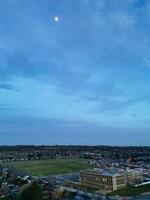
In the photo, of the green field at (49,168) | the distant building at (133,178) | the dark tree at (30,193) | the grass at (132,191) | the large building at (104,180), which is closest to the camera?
the dark tree at (30,193)

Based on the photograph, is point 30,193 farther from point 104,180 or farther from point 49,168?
point 49,168

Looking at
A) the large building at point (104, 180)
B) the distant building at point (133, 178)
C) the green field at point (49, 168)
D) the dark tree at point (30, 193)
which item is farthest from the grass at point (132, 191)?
the dark tree at point (30, 193)

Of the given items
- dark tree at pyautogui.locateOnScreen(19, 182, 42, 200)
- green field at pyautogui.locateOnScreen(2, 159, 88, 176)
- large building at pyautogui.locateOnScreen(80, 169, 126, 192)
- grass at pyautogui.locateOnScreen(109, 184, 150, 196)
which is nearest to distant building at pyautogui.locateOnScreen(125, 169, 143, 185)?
large building at pyautogui.locateOnScreen(80, 169, 126, 192)

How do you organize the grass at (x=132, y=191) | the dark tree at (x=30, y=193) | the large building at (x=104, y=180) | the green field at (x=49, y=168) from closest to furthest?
the dark tree at (x=30, y=193) < the grass at (x=132, y=191) < the large building at (x=104, y=180) < the green field at (x=49, y=168)

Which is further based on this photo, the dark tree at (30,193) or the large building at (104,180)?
the large building at (104,180)

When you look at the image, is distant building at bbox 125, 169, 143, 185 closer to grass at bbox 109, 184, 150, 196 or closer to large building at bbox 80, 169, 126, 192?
large building at bbox 80, 169, 126, 192

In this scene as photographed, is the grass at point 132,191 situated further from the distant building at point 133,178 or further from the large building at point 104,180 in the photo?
the distant building at point 133,178

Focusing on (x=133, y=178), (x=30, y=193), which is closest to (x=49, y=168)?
(x=133, y=178)

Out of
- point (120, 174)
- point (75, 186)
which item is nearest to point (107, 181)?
point (120, 174)
